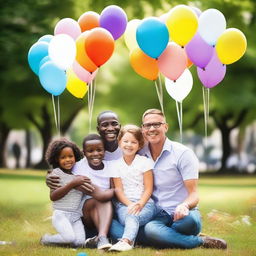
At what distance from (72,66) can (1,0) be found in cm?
796

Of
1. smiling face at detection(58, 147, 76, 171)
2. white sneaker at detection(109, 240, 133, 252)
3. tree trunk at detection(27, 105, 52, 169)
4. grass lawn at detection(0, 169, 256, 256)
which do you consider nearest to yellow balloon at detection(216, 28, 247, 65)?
smiling face at detection(58, 147, 76, 171)

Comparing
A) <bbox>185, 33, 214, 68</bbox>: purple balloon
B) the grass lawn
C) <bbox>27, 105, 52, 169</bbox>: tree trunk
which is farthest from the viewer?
<bbox>27, 105, 52, 169</bbox>: tree trunk

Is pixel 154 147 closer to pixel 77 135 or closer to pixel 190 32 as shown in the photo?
pixel 190 32

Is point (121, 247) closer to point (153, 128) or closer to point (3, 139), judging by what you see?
point (153, 128)

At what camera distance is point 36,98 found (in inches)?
648

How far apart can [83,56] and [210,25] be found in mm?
1202

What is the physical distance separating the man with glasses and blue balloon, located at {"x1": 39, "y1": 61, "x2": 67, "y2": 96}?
3.16ft

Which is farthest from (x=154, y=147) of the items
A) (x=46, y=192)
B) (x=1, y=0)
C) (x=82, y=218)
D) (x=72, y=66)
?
(x=1, y=0)

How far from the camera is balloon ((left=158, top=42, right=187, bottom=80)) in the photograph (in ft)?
17.3

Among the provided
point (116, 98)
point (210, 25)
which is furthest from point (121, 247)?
point (116, 98)

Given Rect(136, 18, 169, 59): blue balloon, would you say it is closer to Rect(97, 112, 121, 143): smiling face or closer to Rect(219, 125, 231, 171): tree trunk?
Rect(97, 112, 121, 143): smiling face

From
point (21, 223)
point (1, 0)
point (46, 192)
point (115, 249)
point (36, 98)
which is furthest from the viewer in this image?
point (36, 98)

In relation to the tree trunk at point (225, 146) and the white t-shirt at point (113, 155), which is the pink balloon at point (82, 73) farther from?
the tree trunk at point (225, 146)

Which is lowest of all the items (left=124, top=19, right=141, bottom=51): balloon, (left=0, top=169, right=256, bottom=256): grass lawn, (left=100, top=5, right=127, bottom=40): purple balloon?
(left=0, top=169, right=256, bottom=256): grass lawn
